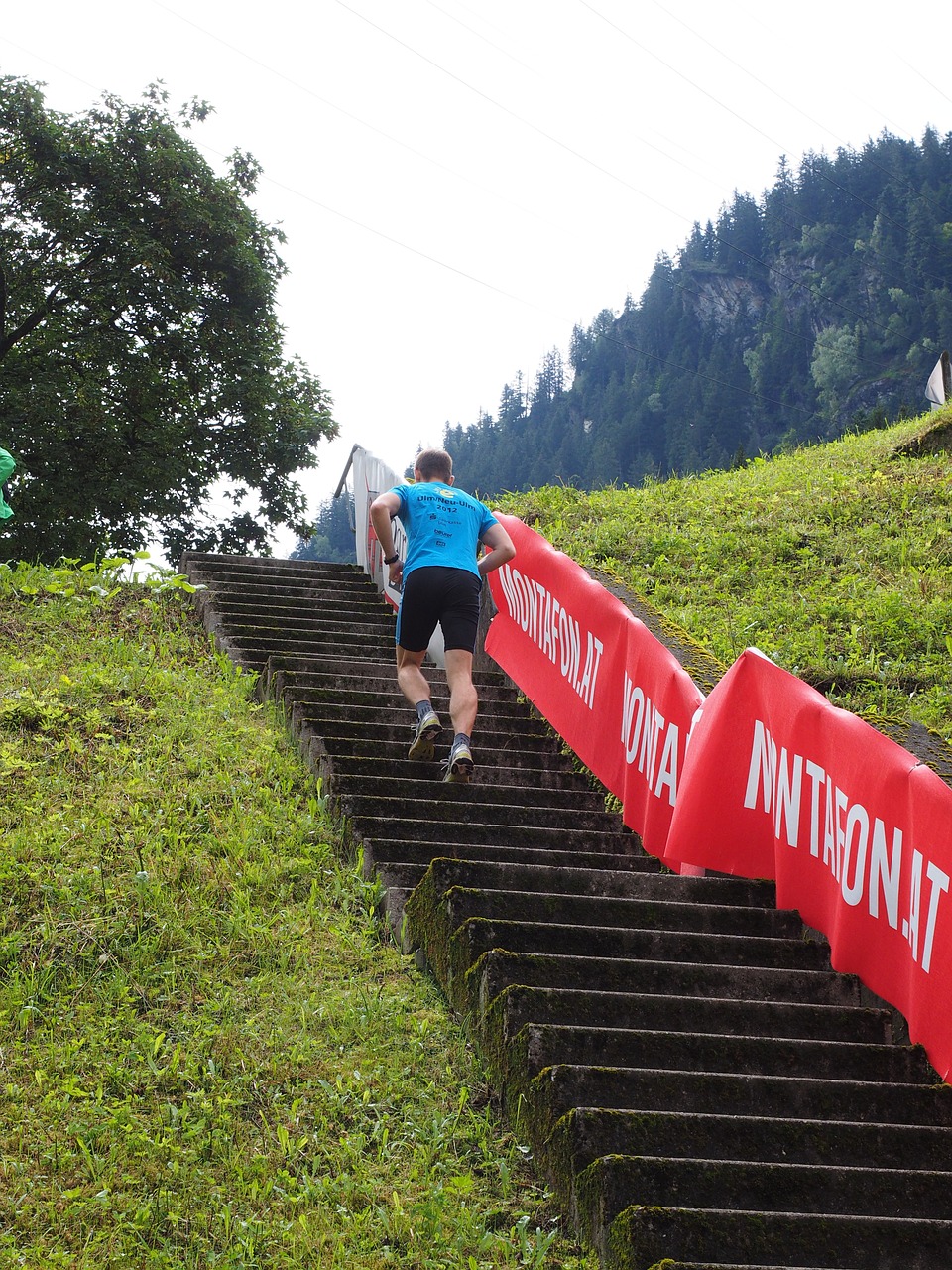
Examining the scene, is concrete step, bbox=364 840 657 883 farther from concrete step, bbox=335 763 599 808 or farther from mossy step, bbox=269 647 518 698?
mossy step, bbox=269 647 518 698

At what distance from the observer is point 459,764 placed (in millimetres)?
5766

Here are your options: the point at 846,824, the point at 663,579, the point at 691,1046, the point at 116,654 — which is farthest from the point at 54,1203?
the point at 663,579

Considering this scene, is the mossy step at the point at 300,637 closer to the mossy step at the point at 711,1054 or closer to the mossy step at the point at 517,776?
the mossy step at the point at 517,776

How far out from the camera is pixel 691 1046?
3.85 m

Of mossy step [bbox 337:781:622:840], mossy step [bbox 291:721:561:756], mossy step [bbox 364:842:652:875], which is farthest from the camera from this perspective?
mossy step [bbox 291:721:561:756]

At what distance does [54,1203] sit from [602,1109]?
1.46 metres

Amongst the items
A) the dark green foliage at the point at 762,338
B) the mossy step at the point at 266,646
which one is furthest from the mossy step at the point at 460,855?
the dark green foliage at the point at 762,338

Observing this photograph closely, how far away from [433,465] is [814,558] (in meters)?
4.88

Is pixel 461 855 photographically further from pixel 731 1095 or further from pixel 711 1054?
pixel 731 1095

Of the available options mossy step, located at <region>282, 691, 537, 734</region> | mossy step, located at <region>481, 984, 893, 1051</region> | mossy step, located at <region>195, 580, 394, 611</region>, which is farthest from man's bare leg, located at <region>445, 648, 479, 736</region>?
mossy step, located at <region>195, 580, 394, 611</region>

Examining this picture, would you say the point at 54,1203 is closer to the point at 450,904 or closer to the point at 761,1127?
the point at 450,904

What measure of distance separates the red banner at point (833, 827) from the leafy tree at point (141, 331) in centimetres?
1572

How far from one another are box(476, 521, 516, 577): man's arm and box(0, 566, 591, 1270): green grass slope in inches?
57.5

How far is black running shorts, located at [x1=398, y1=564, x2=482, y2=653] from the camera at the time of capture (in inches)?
247
